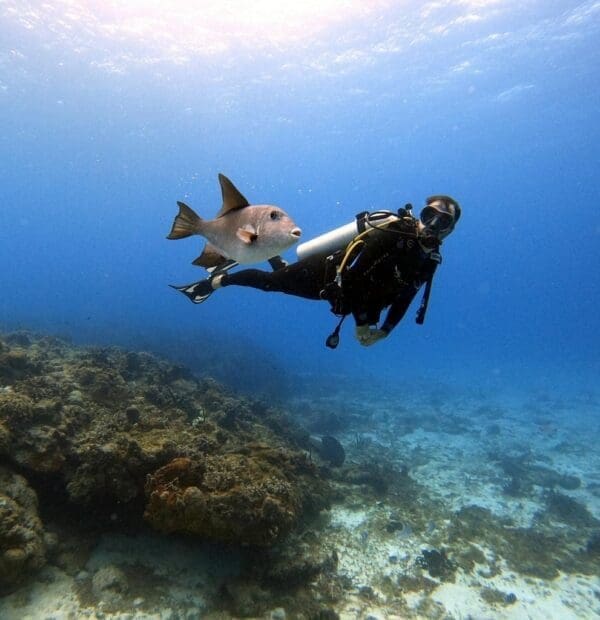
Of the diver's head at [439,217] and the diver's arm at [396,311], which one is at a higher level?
the diver's head at [439,217]

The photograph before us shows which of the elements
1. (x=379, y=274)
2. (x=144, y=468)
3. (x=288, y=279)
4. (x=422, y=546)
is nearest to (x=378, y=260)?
(x=379, y=274)

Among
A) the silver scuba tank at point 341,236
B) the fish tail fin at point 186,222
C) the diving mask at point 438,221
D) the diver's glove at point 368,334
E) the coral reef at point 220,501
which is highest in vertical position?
the diving mask at point 438,221

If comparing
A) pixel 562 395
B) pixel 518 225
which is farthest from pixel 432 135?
pixel 518 225

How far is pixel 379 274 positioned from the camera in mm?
4031

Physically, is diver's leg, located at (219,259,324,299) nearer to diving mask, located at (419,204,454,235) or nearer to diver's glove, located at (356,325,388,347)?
diver's glove, located at (356,325,388,347)

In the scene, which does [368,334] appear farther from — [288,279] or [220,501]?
Result: [220,501]

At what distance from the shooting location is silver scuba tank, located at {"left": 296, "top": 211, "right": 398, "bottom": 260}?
404 cm

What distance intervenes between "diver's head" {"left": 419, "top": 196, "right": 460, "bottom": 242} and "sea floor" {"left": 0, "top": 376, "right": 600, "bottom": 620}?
17.7 ft

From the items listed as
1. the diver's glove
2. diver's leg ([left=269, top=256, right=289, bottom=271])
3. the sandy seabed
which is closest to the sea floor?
the sandy seabed

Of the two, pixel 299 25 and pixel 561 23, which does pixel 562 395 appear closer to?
pixel 561 23

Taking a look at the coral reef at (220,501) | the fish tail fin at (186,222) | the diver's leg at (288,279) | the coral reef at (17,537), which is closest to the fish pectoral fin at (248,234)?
the fish tail fin at (186,222)

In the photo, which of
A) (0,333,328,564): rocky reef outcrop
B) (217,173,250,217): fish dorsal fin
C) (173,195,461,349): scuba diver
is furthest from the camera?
(0,333,328,564): rocky reef outcrop

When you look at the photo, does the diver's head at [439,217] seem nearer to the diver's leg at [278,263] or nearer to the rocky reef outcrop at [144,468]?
the diver's leg at [278,263]

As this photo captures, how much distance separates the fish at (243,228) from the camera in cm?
235
